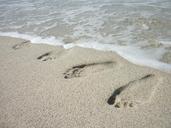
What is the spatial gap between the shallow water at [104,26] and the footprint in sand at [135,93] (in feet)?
1.32

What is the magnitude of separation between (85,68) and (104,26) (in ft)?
5.76

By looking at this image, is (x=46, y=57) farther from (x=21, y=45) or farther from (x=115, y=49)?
(x=115, y=49)

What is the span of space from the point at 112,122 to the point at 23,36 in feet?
9.92

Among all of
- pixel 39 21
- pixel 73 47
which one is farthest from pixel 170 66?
pixel 39 21

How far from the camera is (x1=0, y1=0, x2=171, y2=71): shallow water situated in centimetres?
349

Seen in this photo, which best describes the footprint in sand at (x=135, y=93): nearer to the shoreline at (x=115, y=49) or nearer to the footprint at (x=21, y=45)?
the shoreline at (x=115, y=49)

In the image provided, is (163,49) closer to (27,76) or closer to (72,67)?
(72,67)

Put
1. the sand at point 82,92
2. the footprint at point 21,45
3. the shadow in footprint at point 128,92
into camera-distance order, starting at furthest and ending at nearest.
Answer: the footprint at point 21,45, the shadow in footprint at point 128,92, the sand at point 82,92

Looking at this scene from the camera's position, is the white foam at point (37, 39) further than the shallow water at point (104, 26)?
Yes

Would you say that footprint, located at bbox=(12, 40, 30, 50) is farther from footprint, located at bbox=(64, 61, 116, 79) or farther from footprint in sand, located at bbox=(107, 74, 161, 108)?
footprint in sand, located at bbox=(107, 74, 161, 108)

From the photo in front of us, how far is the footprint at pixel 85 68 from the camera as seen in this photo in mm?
2891

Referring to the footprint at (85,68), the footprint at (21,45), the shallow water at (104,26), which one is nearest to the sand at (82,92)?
the footprint at (85,68)

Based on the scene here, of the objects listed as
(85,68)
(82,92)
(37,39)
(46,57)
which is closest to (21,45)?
(37,39)

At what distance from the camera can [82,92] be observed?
2535mm
